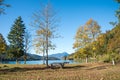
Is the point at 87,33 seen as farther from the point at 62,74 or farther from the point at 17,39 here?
the point at 62,74

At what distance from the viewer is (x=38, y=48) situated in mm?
42656

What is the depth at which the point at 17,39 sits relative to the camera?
199 feet

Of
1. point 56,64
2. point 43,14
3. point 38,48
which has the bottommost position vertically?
point 56,64

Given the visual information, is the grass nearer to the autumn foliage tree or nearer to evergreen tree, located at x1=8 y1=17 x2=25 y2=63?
the autumn foliage tree

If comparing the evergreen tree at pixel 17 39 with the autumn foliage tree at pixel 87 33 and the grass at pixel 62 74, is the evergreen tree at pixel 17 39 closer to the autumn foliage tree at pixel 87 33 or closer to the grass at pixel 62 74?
the autumn foliage tree at pixel 87 33

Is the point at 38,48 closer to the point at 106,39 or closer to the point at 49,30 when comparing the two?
the point at 49,30

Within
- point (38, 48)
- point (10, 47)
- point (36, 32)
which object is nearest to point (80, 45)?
point (38, 48)

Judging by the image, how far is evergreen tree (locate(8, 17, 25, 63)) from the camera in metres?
59.8

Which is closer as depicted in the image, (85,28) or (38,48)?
(38,48)

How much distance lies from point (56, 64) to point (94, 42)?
1888 cm

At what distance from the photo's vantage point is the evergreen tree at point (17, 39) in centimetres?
5976

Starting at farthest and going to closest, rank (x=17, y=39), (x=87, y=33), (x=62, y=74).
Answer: (x=17, y=39)
(x=87, y=33)
(x=62, y=74)

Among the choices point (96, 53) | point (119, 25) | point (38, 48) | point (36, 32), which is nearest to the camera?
point (119, 25)

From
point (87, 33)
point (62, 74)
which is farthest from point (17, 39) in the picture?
point (62, 74)
